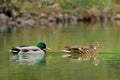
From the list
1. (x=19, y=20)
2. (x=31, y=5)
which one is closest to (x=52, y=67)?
(x=19, y=20)

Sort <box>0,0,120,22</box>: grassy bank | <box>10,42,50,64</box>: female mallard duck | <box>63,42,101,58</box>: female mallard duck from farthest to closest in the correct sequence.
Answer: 1. <box>0,0,120,22</box>: grassy bank
2. <box>63,42,101,58</box>: female mallard duck
3. <box>10,42,50,64</box>: female mallard duck

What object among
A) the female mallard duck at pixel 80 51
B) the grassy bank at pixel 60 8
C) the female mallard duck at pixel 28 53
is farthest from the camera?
the grassy bank at pixel 60 8

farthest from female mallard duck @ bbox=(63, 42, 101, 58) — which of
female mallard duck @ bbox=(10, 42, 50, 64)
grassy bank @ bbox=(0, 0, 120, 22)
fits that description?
grassy bank @ bbox=(0, 0, 120, 22)

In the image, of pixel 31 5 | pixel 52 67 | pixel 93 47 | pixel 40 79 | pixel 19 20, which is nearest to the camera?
pixel 40 79

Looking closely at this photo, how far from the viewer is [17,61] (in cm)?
1642

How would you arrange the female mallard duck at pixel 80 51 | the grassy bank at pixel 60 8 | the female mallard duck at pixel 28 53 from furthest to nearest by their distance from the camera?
the grassy bank at pixel 60 8
the female mallard duck at pixel 80 51
the female mallard duck at pixel 28 53

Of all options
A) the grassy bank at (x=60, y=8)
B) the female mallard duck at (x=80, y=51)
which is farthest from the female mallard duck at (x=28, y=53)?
the grassy bank at (x=60, y=8)

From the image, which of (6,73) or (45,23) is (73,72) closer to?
(6,73)

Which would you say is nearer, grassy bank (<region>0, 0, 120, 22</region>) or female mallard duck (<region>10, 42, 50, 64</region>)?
female mallard duck (<region>10, 42, 50, 64</region>)

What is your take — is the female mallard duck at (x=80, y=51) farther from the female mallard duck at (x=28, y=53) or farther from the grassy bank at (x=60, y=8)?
the grassy bank at (x=60, y=8)

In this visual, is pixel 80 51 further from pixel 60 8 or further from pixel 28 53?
pixel 60 8

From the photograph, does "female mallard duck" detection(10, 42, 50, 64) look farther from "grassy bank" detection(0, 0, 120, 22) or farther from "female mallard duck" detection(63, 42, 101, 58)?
"grassy bank" detection(0, 0, 120, 22)

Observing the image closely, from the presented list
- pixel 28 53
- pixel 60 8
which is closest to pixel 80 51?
pixel 28 53

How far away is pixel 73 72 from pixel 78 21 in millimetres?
28406
